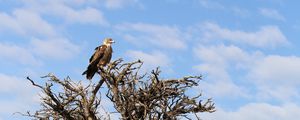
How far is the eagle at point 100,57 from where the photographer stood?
15.1m

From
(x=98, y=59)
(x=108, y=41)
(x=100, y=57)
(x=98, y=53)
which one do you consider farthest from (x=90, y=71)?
Answer: (x=108, y=41)

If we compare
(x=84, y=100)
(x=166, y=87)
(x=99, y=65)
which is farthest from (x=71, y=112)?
(x=166, y=87)

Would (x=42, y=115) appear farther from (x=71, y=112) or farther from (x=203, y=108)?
(x=203, y=108)

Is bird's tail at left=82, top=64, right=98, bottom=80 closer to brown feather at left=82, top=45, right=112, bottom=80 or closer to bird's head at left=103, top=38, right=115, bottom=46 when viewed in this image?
brown feather at left=82, top=45, right=112, bottom=80

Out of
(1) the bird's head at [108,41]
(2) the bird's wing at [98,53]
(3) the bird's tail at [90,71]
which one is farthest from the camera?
(1) the bird's head at [108,41]

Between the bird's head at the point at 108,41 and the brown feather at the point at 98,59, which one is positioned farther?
the bird's head at the point at 108,41

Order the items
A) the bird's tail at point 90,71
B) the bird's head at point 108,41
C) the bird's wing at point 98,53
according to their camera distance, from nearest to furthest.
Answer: the bird's tail at point 90,71 < the bird's wing at point 98,53 < the bird's head at point 108,41

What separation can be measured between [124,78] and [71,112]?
1952mm

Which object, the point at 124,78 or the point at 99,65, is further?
the point at 99,65

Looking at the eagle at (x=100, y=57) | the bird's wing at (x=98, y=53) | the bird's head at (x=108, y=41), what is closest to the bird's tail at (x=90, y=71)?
the eagle at (x=100, y=57)

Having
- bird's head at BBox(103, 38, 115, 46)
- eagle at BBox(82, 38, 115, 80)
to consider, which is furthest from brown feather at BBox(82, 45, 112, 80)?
bird's head at BBox(103, 38, 115, 46)

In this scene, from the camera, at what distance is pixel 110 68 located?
1367 cm

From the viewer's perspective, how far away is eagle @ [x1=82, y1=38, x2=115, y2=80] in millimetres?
15077

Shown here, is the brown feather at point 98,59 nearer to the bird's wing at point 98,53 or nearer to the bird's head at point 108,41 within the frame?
the bird's wing at point 98,53
